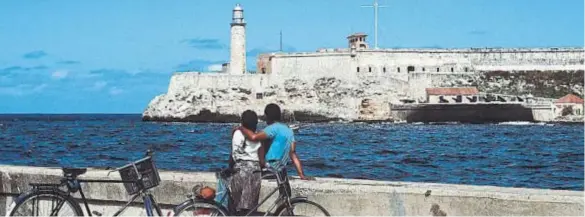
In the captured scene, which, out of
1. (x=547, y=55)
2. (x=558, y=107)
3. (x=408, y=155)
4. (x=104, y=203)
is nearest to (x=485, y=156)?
(x=408, y=155)

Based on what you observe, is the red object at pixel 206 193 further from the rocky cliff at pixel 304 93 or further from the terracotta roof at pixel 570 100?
the terracotta roof at pixel 570 100

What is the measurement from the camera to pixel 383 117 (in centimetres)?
8700

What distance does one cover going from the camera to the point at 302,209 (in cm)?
638

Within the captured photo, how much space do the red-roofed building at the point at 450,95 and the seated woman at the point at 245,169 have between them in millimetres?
78142

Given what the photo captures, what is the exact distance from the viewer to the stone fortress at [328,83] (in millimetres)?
86812

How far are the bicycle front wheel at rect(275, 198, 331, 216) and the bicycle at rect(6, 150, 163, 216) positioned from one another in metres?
0.92

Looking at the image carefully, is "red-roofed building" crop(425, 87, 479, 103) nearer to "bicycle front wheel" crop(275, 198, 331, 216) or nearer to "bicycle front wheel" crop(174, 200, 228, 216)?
"bicycle front wheel" crop(275, 198, 331, 216)

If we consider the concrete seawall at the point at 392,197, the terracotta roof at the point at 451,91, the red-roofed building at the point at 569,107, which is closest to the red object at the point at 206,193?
the concrete seawall at the point at 392,197

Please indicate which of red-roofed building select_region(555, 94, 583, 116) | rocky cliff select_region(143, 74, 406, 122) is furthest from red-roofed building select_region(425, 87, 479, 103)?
red-roofed building select_region(555, 94, 583, 116)

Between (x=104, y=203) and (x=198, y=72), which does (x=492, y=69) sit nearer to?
(x=198, y=72)

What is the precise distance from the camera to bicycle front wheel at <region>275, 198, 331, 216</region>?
20.4 feet

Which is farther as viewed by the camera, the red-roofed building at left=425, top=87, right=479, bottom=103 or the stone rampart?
the stone rampart

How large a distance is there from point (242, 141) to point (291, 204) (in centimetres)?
64

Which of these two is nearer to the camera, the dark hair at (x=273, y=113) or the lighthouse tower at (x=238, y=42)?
the dark hair at (x=273, y=113)
